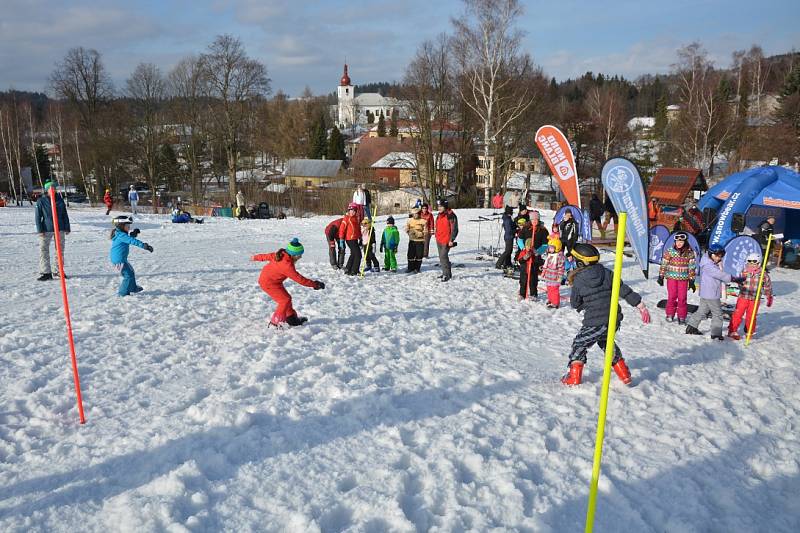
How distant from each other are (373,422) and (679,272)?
21.0 ft

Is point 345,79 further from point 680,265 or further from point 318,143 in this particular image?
point 680,265

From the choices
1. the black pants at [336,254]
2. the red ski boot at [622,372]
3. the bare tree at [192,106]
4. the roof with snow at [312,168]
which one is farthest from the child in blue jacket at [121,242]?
the roof with snow at [312,168]

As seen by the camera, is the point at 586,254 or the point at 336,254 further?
the point at 336,254

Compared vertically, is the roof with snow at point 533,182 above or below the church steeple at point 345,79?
below

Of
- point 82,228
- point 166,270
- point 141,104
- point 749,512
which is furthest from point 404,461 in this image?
point 141,104

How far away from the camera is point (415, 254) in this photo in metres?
12.7

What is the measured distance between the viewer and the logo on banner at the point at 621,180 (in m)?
9.60

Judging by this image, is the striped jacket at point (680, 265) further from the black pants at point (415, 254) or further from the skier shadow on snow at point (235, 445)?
the black pants at point (415, 254)

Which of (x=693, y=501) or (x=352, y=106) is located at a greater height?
(x=352, y=106)

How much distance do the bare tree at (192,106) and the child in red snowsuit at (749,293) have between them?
41.2 m

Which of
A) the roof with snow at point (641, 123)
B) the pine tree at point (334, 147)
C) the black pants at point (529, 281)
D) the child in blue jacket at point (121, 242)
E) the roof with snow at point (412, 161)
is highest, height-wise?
the roof with snow at point (641, 123)

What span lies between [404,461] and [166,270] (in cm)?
954

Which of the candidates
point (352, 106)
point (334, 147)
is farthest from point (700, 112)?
point (352, 106)

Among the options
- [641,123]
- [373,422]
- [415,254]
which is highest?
[641,123]
